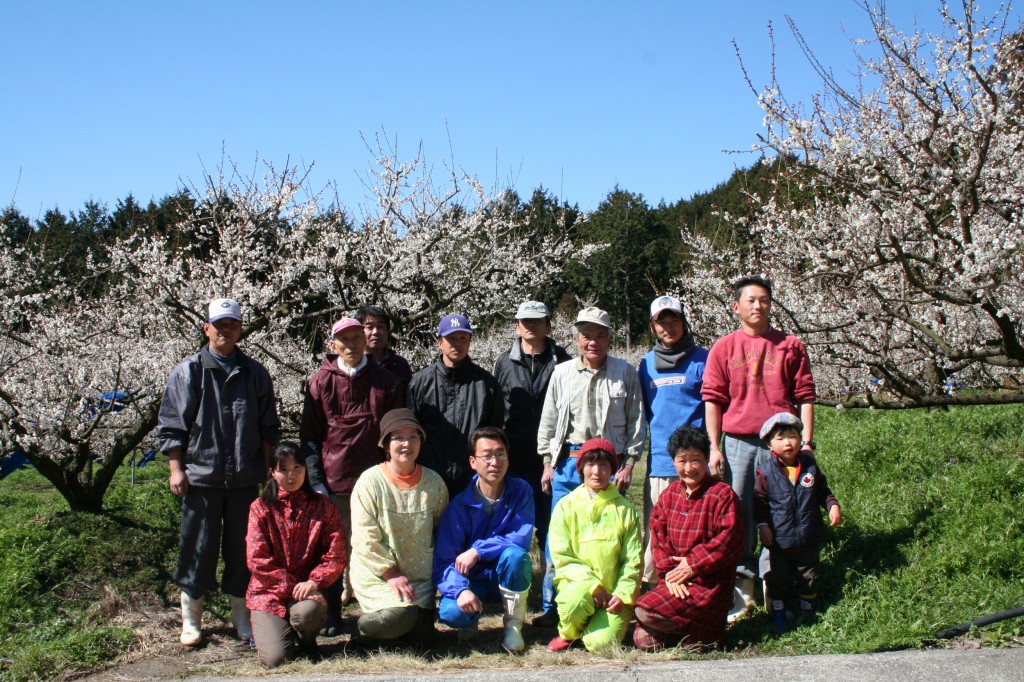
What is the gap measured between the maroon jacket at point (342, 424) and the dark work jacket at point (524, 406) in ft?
2.66

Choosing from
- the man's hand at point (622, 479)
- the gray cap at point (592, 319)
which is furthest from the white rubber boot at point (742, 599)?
the gray cap at point (592, 319)

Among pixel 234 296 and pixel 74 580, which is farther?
pixel 234 296

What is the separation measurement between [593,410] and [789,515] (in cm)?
119

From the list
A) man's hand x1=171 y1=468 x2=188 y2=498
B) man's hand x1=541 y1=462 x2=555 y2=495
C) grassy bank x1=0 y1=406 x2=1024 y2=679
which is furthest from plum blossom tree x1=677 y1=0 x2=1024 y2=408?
man's hand x1=171 y1=468 x2=188 y2=498

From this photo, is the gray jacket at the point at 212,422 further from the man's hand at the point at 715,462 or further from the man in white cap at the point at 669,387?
the man's hand at the point at 715,462

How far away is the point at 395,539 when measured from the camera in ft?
13.9

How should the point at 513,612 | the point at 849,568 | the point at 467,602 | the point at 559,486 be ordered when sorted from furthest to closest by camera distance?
the point at 559,486, the point at 849,568, the point at 513,612, the point at 467,602

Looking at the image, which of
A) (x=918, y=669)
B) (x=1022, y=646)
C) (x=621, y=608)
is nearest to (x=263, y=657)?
(x=621, y=608)

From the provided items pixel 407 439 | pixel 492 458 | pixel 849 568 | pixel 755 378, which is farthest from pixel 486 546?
pixel 849 568

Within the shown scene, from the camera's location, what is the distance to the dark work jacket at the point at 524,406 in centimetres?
501

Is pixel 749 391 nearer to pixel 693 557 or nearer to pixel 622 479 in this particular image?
pixel 622 479

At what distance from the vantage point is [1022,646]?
353 cm

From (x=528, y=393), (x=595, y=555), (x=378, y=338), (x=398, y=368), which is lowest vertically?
(x=595, y=555)

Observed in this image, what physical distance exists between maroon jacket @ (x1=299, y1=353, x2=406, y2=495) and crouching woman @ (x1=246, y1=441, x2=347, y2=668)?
11.7 inches
